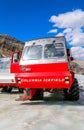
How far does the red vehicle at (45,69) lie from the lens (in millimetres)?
9984

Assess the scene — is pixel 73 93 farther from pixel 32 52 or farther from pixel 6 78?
pixel 6 78

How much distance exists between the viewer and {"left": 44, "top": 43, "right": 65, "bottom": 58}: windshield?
35.6ft

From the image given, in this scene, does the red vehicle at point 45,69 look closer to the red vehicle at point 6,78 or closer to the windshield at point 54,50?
the windshield at point 54,50

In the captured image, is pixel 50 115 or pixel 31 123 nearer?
pixel 31 123

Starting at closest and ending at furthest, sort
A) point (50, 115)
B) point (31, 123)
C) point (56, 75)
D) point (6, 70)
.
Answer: point (31, 123) → point (50, 115) → point (56, 75) → point (6, 70)

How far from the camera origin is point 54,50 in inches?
434

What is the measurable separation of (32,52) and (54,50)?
877mm

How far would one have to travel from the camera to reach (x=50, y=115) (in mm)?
7820

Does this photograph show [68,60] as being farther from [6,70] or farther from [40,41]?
[6,70]

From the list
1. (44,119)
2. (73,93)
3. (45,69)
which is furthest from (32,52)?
(44,119)

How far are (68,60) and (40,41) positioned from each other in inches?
59.2

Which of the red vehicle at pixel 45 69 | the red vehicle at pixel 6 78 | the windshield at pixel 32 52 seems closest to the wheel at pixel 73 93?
the red vehicle at pixel 45 69

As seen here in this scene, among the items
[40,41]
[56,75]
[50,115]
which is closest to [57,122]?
[50,115]

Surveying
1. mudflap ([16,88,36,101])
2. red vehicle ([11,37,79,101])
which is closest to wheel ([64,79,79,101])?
red vehicle ([11,37,79,101])
